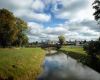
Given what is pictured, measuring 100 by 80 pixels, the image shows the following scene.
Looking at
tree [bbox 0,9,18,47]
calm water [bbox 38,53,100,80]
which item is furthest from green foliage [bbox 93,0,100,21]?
tree [bbox 0,9,18,47]

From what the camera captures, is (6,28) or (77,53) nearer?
(77,53)

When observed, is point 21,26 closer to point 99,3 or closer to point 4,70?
point 99,3

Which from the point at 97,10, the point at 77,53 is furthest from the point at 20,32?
the point at 97,10

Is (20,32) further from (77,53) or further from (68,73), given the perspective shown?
(68,73)

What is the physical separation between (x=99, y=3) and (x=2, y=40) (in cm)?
5707

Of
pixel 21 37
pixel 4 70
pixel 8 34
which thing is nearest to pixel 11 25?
pixel 8 34

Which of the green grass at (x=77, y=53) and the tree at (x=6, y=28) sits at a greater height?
the tree at (x=6, y=28)

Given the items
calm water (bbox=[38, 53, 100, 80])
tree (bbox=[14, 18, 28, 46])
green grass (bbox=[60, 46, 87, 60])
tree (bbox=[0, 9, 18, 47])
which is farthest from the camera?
tree (bbox=[14, 18, 28, 46])

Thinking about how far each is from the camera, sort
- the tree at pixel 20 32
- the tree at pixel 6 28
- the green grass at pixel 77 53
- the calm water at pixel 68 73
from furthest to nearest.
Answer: the tree at pixel 20 32
the tree at pixel 6 28
the green grass at pixel 77 53
the calm water at pixel 68 73

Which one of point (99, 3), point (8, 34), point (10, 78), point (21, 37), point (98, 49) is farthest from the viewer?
point (21, 37)

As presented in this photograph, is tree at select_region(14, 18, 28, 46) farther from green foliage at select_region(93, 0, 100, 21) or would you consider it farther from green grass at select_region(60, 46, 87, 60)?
green foliage at select_region(93, 0, 100, 21)

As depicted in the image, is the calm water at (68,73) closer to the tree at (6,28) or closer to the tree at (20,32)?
the tree at (6,28)

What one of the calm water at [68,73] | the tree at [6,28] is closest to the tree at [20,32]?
the tree at [6,28]

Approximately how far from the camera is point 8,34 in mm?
89875
